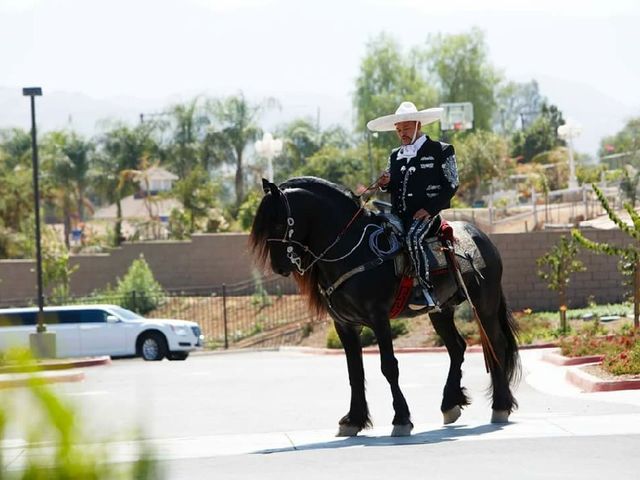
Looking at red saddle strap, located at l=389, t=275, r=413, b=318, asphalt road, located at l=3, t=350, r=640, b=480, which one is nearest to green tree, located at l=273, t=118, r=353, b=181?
asphalt road, located at l=3, t=350, r=640, b=480

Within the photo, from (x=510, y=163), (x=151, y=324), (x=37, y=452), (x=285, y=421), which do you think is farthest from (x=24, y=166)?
(x=37, y=452)

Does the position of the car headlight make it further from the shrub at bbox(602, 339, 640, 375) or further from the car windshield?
the shrub at bbox(602, 339, 640, 375)

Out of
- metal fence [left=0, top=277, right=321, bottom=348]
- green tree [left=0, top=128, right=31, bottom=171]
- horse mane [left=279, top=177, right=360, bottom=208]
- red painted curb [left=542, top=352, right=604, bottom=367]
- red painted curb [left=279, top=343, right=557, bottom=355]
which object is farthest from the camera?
green tree [left=0, top=128, right=31, bottom=171]

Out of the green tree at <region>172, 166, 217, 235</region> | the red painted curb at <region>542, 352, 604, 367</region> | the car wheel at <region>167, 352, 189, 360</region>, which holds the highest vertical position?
the green tree at <region>172, 166, 217, 235</region>

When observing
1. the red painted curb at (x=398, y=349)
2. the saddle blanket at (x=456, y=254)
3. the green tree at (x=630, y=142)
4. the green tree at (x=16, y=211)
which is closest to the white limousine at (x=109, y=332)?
the red painted curb at (x=398, y=349)

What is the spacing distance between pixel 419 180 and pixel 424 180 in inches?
1.9

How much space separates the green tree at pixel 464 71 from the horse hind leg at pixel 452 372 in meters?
68.3

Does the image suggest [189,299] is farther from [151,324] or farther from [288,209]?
[288,209]

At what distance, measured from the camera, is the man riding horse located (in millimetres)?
12320

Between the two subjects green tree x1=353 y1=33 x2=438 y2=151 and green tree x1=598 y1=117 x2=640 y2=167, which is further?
green tree x1=353 y1=33 x2=438 y2=151

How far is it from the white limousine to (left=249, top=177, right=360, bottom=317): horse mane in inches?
879

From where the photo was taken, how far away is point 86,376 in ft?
87.0

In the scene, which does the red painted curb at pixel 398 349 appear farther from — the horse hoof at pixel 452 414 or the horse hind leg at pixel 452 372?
the horse hoof at pixel 452 414

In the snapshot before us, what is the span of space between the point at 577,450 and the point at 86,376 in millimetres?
17533
